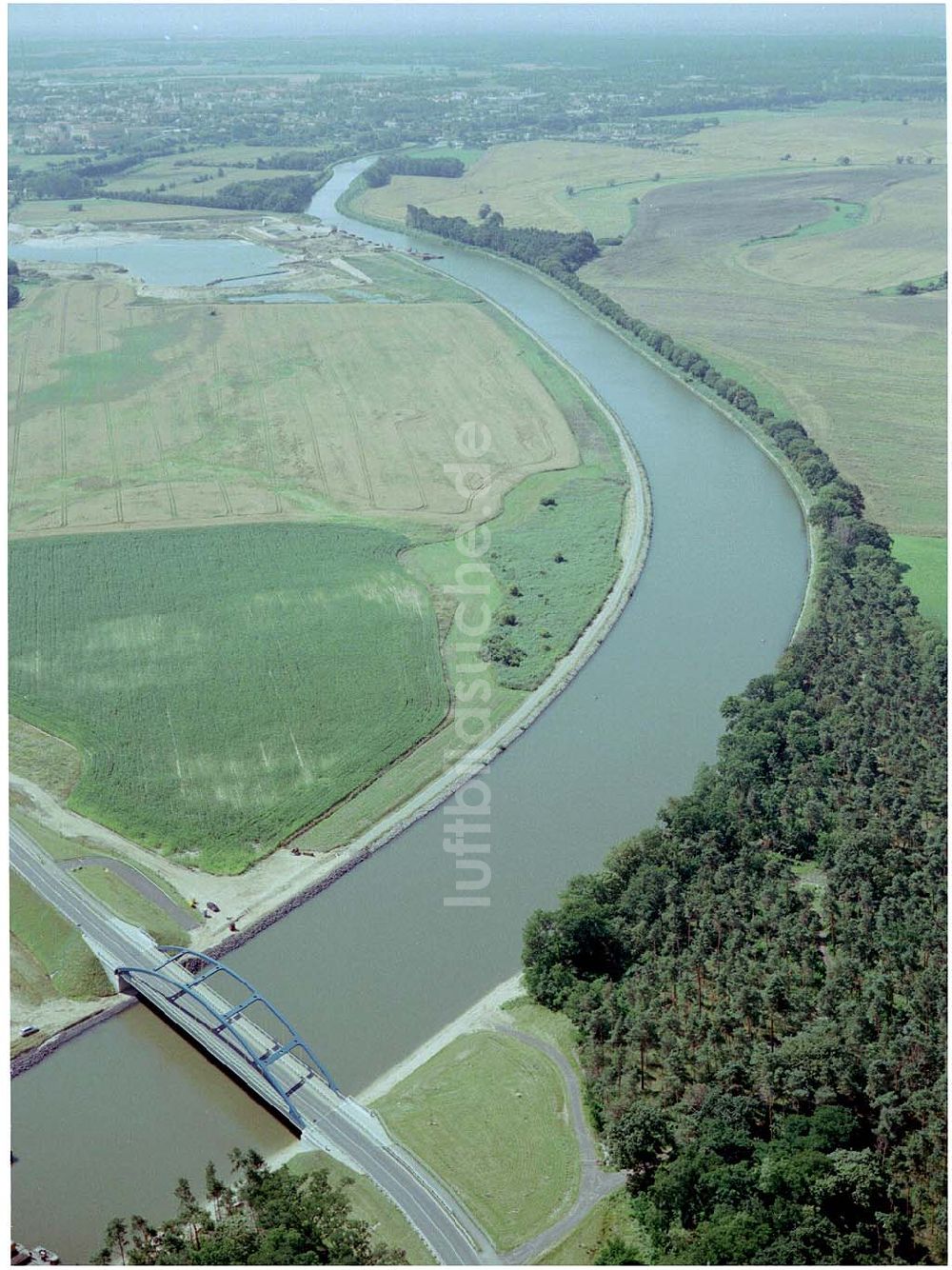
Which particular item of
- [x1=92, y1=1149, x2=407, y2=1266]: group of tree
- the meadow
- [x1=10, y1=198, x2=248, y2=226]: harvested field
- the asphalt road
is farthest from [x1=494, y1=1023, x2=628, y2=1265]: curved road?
[x1=10, y1=198, x2=248, y2=226]: harvested field

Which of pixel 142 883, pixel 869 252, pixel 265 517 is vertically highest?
pixel 869 252

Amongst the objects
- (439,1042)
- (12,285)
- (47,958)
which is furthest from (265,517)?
(12,285)

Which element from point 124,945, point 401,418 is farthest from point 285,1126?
point 401,418

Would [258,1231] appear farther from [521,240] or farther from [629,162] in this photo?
[629,162]

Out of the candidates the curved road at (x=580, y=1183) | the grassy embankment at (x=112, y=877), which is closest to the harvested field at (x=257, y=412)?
the grassy embankment at (x=112, y=877)

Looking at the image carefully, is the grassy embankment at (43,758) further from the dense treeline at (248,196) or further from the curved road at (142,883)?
the dense treeline at (248,196)
